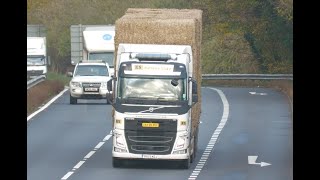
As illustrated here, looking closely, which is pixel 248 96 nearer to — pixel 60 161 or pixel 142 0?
pixel 60 161

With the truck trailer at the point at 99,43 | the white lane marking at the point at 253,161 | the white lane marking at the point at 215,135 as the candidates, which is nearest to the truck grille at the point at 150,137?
the white lane marking at the point at 215,135

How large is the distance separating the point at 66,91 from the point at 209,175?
32.2 m

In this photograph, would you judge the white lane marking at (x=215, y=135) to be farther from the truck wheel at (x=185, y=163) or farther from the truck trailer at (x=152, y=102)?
the truck trailer at (x=152, y=102)

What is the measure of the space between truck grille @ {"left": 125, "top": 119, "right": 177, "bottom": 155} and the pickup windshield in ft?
2.11

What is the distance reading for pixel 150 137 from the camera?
30.1 metres

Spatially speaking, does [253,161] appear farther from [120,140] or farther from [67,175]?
[67,175]

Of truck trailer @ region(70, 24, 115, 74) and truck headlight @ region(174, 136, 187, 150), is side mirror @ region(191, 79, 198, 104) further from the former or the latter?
truck trailer @ region(70, 24, 115, 74)

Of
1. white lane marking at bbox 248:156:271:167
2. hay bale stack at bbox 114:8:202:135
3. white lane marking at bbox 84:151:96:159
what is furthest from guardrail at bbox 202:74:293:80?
hay bale stack at bbox 114:8:202:135

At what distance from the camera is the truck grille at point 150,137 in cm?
3006

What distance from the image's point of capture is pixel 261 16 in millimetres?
77875

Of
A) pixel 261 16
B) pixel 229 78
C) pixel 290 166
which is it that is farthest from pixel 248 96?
pixel 290 166

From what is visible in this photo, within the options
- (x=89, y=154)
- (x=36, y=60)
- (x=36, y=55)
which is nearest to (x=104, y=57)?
(x=36, y=60)

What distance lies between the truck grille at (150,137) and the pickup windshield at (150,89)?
0.64 m

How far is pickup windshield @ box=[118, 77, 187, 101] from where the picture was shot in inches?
1187
